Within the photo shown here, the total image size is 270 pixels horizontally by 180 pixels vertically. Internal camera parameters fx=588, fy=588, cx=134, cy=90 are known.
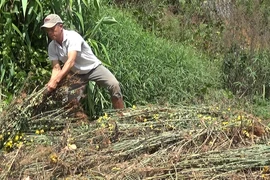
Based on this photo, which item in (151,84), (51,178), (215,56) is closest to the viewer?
(51,178)

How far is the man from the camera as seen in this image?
239 inches

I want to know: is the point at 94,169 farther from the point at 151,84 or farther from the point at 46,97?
the point at 151,84

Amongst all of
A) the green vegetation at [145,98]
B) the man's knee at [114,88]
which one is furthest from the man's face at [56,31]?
the man's knee at [114,88]

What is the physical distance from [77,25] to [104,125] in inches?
77.3

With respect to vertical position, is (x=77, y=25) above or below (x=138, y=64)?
above

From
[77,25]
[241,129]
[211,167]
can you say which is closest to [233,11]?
[77,25]

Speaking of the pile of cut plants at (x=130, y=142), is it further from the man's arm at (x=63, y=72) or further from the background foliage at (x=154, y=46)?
the background foliage at (x=154, y=46)

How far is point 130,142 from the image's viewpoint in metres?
5.24

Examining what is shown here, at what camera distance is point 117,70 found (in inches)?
291

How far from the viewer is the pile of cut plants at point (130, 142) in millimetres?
4863

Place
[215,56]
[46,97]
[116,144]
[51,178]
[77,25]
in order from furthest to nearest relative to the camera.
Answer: [215,56] → [77,25] → [46,97] → [116,144] → [51,178]

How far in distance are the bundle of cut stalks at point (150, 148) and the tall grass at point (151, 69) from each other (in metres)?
Answer: 1.53

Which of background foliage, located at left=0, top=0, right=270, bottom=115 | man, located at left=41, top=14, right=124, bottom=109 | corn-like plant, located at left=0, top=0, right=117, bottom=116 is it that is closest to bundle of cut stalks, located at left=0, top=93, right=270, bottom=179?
man, located at left=41, top=14, right=124, bottom=109

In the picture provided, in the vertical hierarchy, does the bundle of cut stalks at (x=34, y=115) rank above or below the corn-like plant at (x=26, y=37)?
below
